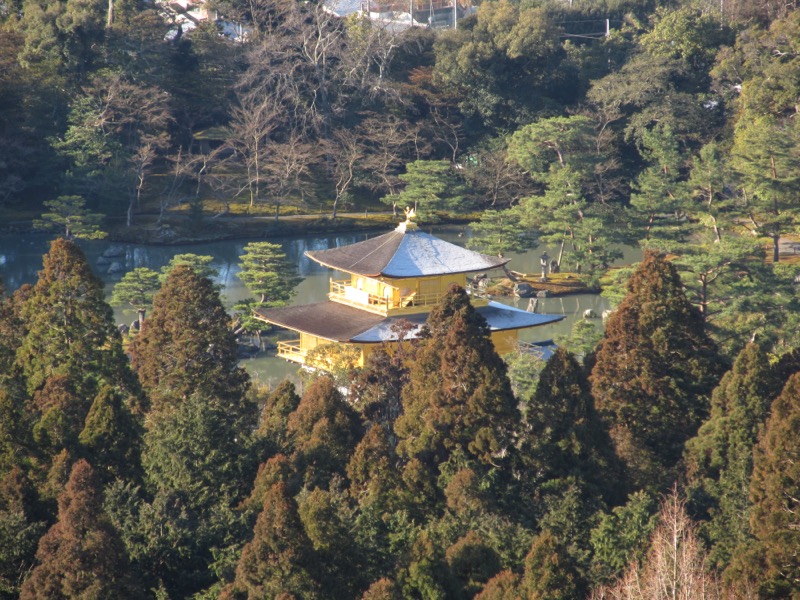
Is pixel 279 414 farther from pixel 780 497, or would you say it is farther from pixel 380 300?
pixel 780 497

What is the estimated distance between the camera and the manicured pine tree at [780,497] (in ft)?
52.5

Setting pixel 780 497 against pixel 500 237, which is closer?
pixel 780 497

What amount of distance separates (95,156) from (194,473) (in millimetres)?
30802

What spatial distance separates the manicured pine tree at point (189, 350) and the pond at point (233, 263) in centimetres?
1503

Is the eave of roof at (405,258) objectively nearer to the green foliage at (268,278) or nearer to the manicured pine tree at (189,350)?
the manicured pine tree at (189,350)

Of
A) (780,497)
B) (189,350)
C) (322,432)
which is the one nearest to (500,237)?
(189,350)

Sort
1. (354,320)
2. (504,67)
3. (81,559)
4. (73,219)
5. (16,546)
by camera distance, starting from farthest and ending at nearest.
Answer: (504,67)
(73,219)
(354,320)
(16,546)
(81,559)

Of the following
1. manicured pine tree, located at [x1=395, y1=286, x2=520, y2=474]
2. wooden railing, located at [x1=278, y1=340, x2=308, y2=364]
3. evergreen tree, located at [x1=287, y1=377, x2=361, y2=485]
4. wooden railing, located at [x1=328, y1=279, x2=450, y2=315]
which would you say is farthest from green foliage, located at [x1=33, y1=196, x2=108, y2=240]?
manicured pine tree, located at [x1=395, y1=286, x2=520, y2=474]

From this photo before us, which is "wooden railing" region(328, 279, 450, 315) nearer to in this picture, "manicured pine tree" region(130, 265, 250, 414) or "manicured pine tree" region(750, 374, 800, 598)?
"manicured pine tree" region(130, 265, 250, 414)

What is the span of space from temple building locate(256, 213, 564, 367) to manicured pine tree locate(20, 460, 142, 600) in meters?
11.1

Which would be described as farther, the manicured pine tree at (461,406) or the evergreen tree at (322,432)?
the manicured pine tree at (461,406)

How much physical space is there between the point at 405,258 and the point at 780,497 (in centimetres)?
1230

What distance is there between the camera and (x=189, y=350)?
837 inches

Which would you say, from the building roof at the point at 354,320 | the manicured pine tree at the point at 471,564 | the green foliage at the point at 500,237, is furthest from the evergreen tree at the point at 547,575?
the green foliage at the point at 500,237
